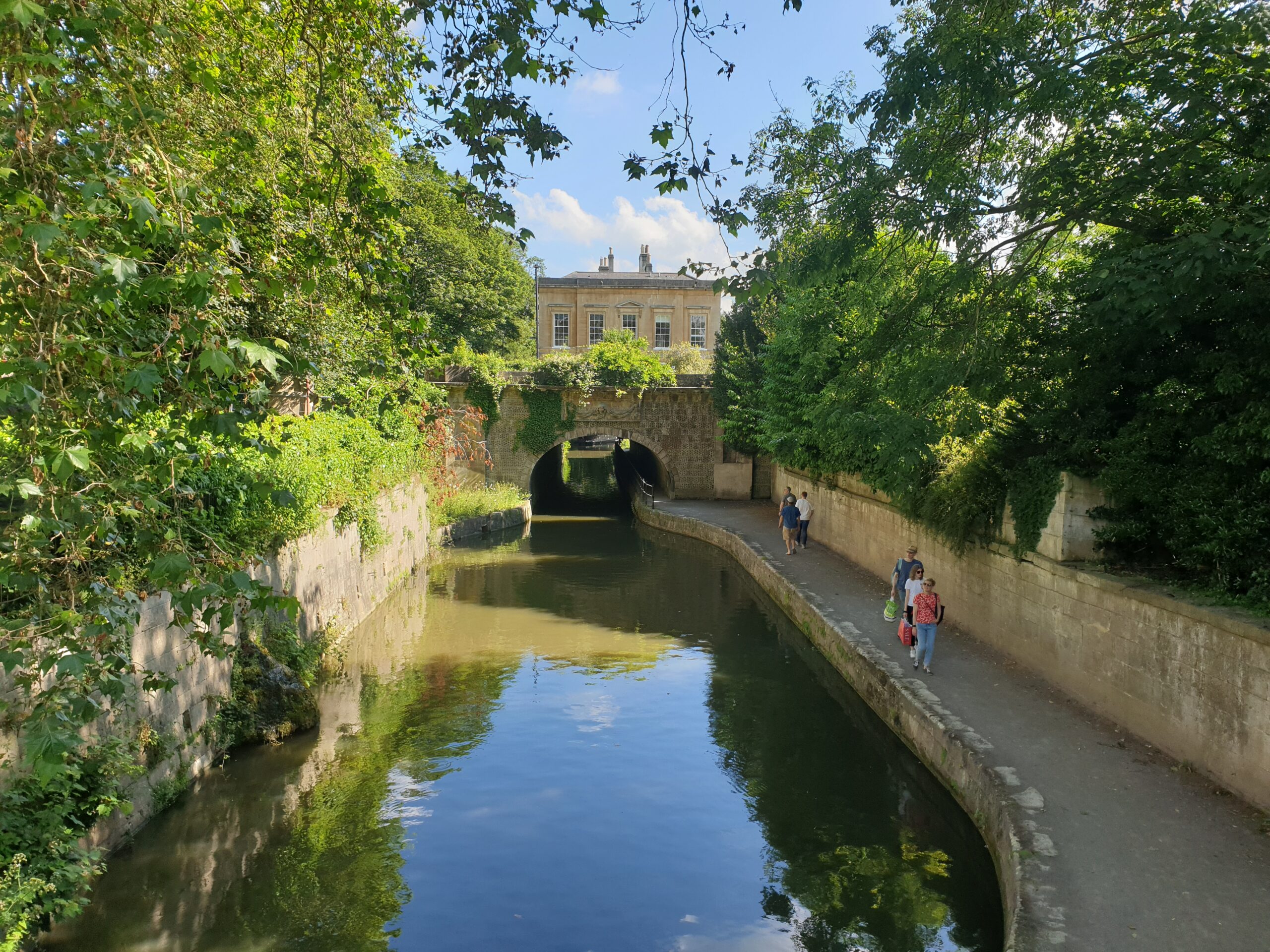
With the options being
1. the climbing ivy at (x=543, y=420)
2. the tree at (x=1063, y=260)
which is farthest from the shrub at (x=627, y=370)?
the tree at (x=1063, y=260)

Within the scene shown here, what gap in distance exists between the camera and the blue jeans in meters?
9.80

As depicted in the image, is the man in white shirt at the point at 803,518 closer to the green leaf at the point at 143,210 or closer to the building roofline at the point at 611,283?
the green leaf at the point at 143,210

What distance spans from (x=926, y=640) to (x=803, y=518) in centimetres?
915

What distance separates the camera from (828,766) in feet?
29.3

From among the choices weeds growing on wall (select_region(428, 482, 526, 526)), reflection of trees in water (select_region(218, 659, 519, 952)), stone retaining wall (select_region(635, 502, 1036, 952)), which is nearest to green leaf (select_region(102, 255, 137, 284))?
reflection of trees in water (select_region(218, 659, 519, 952))

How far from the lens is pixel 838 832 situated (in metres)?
7.54

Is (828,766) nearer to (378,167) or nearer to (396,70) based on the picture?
(396,70)

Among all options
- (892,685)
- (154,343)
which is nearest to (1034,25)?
(892,685)

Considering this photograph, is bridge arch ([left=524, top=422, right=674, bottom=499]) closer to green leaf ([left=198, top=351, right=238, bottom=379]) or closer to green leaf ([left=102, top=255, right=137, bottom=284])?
green leaf ([left=102, top=255, right=137, bottom=284])

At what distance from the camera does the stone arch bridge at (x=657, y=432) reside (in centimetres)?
2791

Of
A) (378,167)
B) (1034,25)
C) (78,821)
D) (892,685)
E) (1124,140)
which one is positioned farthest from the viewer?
(378,167)

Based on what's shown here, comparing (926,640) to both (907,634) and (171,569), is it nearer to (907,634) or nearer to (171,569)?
(907,634)

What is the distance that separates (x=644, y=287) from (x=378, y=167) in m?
36.0

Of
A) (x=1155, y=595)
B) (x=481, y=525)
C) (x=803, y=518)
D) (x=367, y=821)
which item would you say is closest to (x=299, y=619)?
(x=367, y=821)
